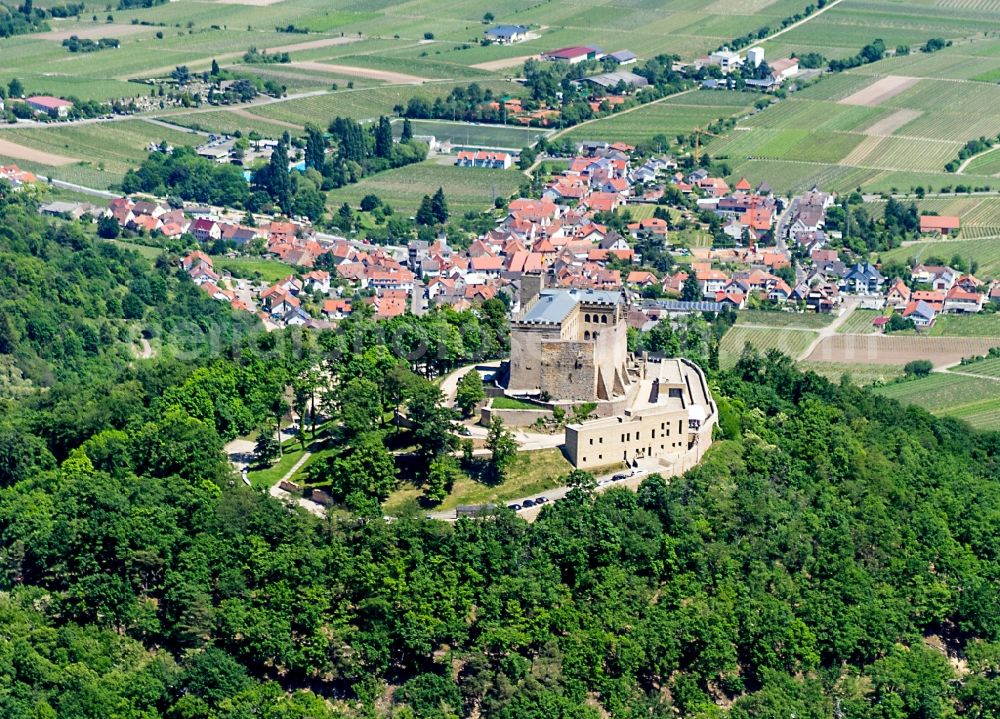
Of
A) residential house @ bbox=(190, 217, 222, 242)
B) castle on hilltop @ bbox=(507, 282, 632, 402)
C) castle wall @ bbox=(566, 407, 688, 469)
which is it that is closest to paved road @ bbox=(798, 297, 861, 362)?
castle on hilltop @ bbox=(507, 282, 632, 402)

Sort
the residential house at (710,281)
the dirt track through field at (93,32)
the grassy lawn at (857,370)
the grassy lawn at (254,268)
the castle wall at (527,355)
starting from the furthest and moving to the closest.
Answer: the dirt track through field at (93,32)
the grassy lawn at (254,268)
the residential house at (710,281)
the grassy lawn at (857,370)
the castle wall at (527,355)

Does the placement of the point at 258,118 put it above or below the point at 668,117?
above

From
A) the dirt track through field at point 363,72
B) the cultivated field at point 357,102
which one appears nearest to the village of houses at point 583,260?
the cultivated field at point 357,102

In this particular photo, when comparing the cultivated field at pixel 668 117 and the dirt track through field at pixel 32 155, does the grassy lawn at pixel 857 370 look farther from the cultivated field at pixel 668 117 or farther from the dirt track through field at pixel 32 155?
the dirt track through field at pixel 32 155

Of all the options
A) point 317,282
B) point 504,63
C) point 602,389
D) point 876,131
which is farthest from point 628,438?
point 504,63

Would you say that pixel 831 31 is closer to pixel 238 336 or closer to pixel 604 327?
pixel 238 336

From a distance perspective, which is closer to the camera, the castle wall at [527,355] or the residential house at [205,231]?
the castle wall at [527,355]

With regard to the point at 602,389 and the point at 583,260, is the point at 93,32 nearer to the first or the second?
the point at 583,260
